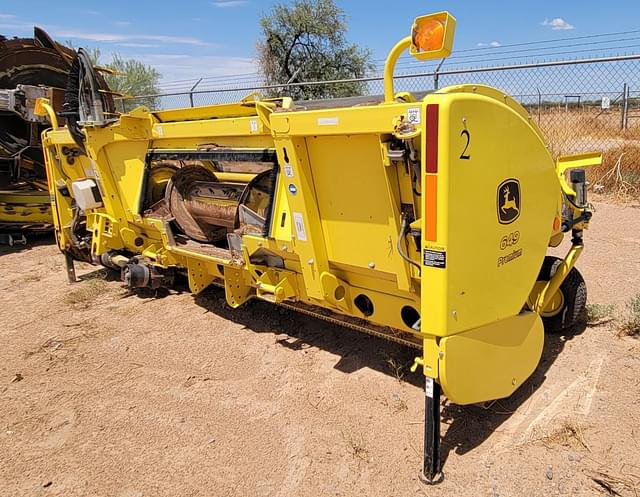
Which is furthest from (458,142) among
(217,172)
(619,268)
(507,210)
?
(619,268)

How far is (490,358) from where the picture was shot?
8.54ft

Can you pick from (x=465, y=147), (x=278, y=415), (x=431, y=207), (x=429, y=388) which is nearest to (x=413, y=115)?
(x=465, y=147)

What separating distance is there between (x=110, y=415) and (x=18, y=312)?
2.56m

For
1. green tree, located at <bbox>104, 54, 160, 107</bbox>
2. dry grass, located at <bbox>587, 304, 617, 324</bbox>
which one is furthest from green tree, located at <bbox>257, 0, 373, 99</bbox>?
dry grass, located at <bbox>587, 304, 617, 324</bbox>

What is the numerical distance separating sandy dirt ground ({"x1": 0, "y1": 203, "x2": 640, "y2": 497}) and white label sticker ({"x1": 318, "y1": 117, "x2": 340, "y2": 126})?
164 cm

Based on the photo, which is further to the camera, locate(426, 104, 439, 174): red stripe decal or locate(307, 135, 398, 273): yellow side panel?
locate(307, 135, 398, 273): yellow side panel

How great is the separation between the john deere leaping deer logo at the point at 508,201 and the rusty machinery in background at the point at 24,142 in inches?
267

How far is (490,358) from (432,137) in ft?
3.80

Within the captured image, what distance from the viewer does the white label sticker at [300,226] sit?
2959mm

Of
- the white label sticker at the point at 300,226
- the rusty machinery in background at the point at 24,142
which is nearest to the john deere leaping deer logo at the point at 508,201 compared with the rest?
the white label sticker at the point at 300,226

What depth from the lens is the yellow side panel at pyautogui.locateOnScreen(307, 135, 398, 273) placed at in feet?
8.54

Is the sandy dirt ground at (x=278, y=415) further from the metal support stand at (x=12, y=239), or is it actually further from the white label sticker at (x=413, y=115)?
the metal support stand at (x=12, y=239)

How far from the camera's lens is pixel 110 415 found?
3213 mm

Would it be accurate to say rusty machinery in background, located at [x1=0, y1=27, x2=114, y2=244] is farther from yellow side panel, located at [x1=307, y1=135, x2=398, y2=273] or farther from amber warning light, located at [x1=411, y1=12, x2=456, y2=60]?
amber warning light, located at [x1=411, y1=12, x2=456, y2=60]
